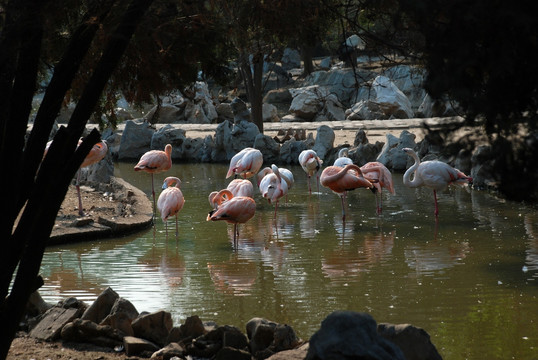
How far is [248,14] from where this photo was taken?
5535mm

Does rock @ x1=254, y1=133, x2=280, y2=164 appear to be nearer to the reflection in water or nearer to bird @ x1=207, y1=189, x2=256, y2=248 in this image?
bird @ x1=207, y1=189, x2=256, y2=248

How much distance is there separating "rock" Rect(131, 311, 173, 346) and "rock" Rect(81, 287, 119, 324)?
0.46 meters

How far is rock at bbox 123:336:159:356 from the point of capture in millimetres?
5281

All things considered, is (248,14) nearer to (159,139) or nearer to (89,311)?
(89,311)

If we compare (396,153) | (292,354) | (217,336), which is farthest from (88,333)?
(396,153)

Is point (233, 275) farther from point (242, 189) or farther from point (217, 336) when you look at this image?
point (242, 189)

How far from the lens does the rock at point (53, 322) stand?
5590 mm

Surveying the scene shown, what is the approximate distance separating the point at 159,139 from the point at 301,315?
14.5 m

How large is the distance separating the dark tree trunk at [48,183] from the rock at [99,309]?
165 centimetres

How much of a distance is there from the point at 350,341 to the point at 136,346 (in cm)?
202

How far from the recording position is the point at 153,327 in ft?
18.3

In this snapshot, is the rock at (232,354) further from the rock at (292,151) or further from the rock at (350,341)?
the rock at (292,151)

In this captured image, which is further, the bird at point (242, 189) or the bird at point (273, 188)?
the bird at point (273, 188)

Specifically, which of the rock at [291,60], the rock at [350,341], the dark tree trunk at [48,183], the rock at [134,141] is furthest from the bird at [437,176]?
the rock at [291,60]
